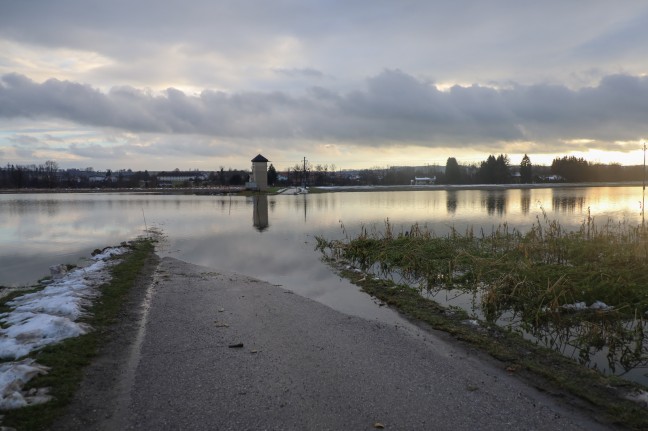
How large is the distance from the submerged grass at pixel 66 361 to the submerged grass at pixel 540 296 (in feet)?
21.5

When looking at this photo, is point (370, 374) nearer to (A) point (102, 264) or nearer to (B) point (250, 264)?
(B) point (250, 264)

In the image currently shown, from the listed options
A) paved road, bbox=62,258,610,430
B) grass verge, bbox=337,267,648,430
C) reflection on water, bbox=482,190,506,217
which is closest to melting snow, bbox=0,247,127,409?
paved road, bbox=62,258,610,430

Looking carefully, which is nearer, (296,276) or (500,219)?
(296,276)

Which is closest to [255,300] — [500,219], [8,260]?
[8,260]

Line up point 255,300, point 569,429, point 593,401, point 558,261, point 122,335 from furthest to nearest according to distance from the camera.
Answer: point 558,261
point 255,300
point 122,335
point 593,401
point 569,429

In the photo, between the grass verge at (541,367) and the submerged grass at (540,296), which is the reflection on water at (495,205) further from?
the grass verge at (541,367)

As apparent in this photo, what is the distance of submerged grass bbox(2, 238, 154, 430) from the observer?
16.6 ft

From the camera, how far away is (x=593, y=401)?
19.4ft

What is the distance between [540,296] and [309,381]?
23.1 feet

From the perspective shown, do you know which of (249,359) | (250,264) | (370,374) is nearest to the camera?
(370,374)

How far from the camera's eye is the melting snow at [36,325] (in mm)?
5633

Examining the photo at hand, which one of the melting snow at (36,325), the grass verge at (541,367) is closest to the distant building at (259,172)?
the melting snow at (36,325)

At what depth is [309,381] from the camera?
21.0ft

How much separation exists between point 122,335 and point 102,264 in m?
8.05
